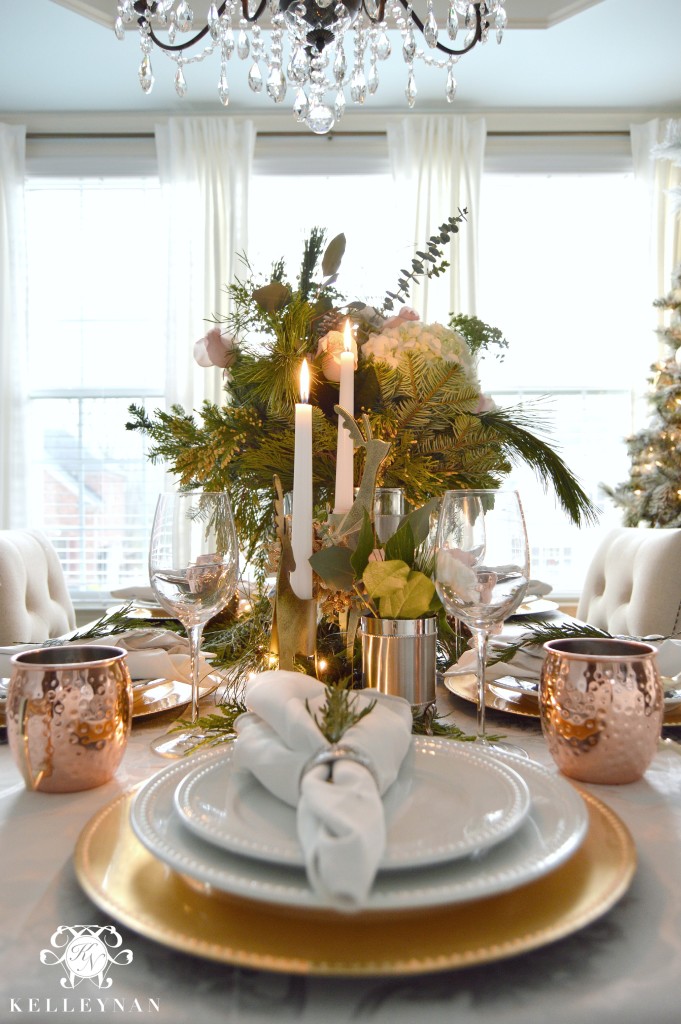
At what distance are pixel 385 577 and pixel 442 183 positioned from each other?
400cm

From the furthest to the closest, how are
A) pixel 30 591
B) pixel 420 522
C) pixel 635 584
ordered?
pixel 30 591, pixel 635 584, pixel 420 522

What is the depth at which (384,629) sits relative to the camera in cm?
77

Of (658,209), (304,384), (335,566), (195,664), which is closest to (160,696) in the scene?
(195,664)

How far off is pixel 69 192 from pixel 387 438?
4.08 meters

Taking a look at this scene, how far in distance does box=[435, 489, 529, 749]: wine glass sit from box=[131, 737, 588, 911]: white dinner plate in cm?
22

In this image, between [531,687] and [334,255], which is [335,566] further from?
[334,255]

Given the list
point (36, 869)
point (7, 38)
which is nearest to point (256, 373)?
point (36, 869)

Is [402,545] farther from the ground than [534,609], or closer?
farther from the ground

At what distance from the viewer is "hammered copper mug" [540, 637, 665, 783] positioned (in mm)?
640

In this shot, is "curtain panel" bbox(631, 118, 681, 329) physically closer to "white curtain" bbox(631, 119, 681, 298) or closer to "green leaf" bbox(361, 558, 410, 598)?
"white curtain" bbox(631, 119, 681, 298)

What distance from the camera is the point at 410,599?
30.2 inches

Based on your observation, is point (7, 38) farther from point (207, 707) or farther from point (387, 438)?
point (207, 707)

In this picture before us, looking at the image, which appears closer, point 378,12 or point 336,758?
Result: point 336,758

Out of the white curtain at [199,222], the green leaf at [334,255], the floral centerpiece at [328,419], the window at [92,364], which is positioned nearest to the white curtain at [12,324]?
the window at [92,364]
